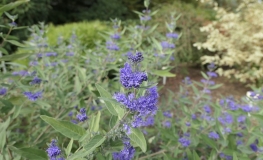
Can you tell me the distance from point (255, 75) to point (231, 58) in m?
0.56

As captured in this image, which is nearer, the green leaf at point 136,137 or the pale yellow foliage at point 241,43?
the green leaf at point 136,137

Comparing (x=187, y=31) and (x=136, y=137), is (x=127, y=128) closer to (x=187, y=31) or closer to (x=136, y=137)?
(x=136, y=137)

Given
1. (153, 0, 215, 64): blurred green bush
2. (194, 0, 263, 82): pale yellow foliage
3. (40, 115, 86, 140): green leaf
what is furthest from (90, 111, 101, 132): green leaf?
(153, 0, 215, 64): blurred green bush

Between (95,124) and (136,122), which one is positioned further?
(95,124)

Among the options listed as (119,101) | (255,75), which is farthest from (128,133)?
(255,75)

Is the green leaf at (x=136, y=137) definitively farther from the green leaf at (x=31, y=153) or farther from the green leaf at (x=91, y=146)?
the green leaf at (x=31, y=153)

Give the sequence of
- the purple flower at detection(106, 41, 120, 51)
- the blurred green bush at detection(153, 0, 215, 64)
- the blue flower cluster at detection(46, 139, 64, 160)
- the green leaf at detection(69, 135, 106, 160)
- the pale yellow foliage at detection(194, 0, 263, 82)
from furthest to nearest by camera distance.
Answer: the blurred green bush at detection(153, 0, 215, 64) < the pale yellow foliage at detection(194, 0, 263, 82) < the purple flower at detection(106, 41, 120, 51) < the blue flower cluster at detection(46, 139, 64, 160) < the green leaf at detection(69, 135, 106, 160)

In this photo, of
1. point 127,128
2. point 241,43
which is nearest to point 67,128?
point 127,128

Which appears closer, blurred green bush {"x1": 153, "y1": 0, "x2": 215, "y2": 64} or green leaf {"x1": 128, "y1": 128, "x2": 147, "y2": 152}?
green leaf {"x1": 128, "y1": 128, "x2": 147, "y2": 152}

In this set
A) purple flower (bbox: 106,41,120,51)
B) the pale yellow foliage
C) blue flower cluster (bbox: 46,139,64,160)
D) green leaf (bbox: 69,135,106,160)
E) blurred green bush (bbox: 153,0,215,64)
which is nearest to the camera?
green leaf (bbox: 69,135,106,160)

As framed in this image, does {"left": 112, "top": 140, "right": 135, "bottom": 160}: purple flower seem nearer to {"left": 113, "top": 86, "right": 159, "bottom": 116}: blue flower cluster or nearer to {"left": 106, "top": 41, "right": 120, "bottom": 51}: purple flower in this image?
{"left": 113, "top": 86, "right": 159, "bottom": 116}: blue flower cluster

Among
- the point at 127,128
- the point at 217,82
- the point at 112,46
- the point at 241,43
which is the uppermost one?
the point at 127,128

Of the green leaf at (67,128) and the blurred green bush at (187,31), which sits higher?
the green leaf at (67,128)

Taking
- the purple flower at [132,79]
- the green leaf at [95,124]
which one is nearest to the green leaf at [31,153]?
the green leaf at [95,124]
